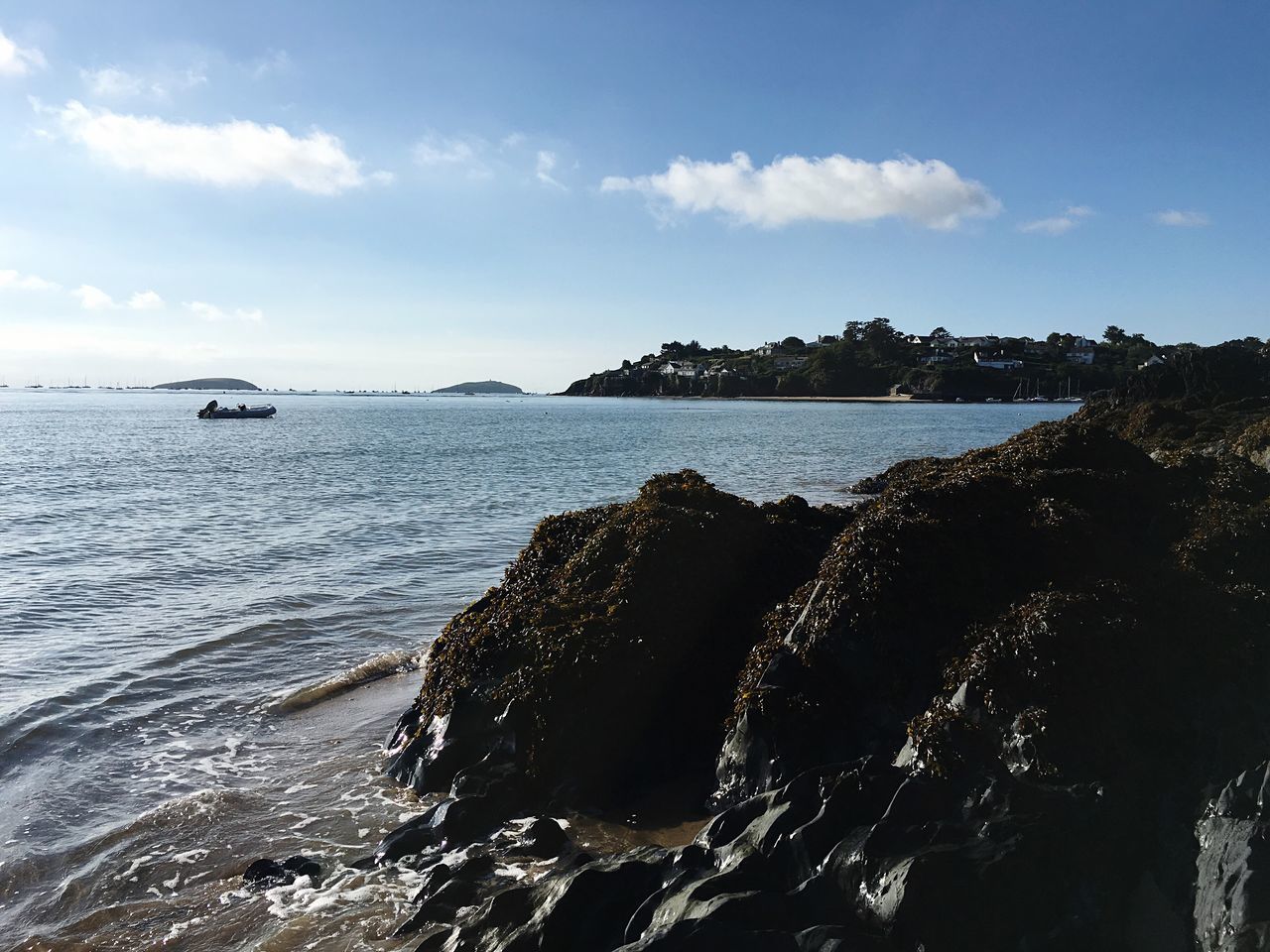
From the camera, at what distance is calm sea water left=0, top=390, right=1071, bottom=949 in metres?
7.26

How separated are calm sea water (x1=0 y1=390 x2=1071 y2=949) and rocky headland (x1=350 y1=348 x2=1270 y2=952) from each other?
1244 millimetres

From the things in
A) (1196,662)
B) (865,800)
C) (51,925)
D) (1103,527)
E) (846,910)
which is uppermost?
(1103,527)

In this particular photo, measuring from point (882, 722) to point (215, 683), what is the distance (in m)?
10.3

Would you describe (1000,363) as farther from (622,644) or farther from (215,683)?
(622,644)

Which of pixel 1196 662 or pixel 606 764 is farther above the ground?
pixel 1196 662

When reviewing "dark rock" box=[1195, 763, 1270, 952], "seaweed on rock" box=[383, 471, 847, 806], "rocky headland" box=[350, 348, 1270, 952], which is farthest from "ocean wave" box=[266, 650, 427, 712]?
"dark rock" box=[1195, 763, 1270, 952]

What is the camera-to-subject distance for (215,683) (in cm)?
1286

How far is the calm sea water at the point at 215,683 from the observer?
7262mm

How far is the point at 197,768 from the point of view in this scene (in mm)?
9953

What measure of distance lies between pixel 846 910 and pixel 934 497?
4962 mm

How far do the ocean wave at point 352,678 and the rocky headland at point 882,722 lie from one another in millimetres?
2431

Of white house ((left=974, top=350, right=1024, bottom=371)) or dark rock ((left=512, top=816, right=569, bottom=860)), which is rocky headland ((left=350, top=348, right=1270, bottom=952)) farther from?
white house ((left=974, top=350, right=1024, bottom=371))

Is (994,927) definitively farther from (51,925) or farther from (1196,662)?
(51,925)

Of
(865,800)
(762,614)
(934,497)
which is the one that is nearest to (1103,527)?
(934,497)
